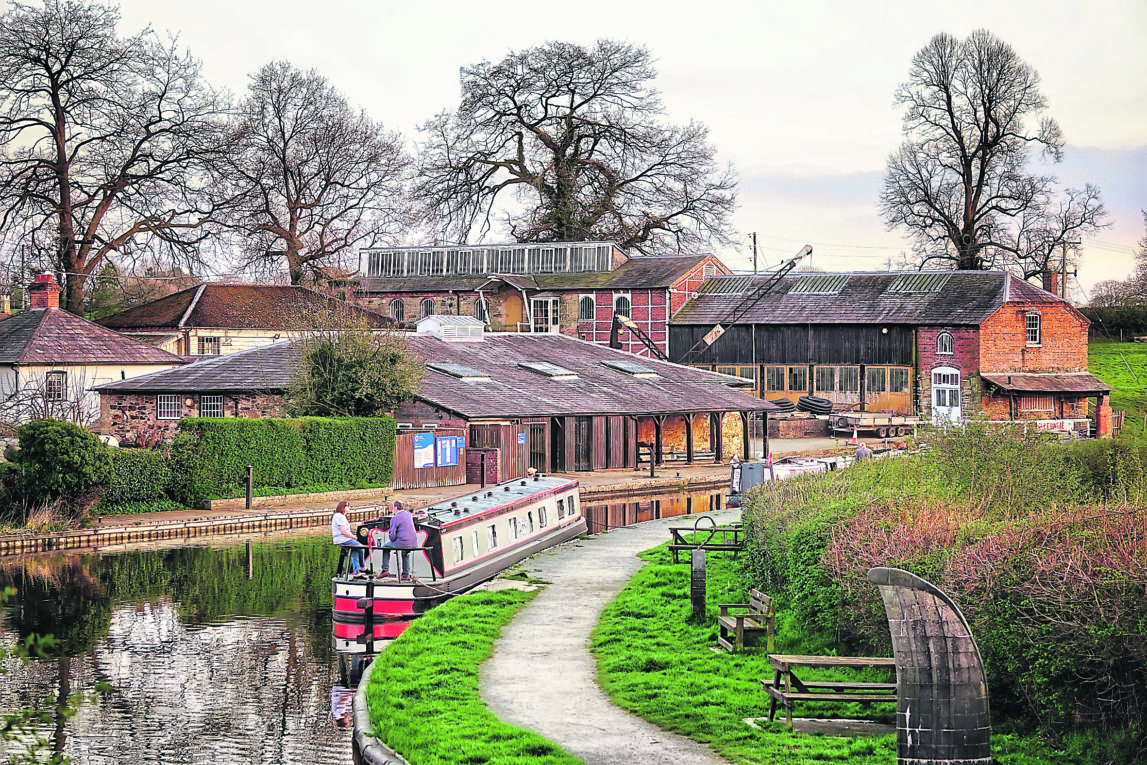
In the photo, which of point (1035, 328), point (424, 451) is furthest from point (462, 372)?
point (1035, 328)

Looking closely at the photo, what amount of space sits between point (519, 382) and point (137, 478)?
50.7 ft

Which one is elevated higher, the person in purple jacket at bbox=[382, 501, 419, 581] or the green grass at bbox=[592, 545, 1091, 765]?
the person in purple jacket at bbox=[382, 501, 419, 581]

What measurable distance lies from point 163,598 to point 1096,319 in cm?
6963

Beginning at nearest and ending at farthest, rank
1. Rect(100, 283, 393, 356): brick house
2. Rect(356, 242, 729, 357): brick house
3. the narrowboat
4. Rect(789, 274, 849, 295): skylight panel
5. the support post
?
the narrowboat, the support post, Rect(100, 283, 393, 356): brick house, Rect(789, 274, 849, 295): skylight panel, Rect(356, 242, 729, 357): brick house

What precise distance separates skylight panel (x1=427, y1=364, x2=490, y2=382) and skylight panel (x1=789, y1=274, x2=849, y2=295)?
89.9 feet

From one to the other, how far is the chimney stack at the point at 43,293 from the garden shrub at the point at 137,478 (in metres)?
17.8

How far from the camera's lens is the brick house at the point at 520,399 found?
37062mm

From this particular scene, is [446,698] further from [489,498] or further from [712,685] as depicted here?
[489,498]

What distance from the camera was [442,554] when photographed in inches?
770

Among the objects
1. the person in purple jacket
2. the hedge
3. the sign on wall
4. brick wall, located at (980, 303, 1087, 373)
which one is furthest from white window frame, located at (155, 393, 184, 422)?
brick wall, located at (980, 303, 1087, 373)

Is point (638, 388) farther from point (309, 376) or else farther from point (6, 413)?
point (6, 413)

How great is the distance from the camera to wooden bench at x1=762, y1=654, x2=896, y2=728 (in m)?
11.7

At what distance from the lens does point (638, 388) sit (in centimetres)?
4572

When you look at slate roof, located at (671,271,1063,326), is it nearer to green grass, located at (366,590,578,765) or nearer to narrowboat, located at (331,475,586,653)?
narrowboat, located at (331,475,586,653)
